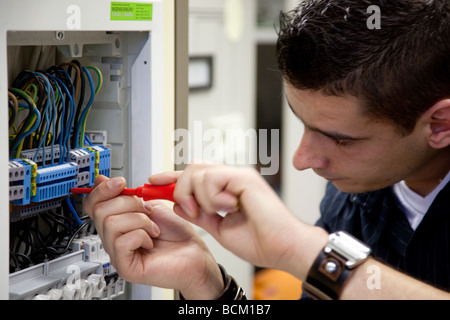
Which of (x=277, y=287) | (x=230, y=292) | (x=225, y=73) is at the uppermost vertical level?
(x=225, y=73)

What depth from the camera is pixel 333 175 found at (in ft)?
3.51

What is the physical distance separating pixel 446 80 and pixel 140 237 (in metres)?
0.62

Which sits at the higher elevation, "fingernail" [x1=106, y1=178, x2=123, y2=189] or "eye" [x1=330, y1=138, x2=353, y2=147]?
"eye" [x1=330, y1=138, x2=353, y2=147]

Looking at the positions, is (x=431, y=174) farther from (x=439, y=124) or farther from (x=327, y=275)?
(x=327, y=275)

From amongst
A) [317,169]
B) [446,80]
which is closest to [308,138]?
[317,169]

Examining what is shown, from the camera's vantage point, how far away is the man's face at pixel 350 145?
99 centimetres

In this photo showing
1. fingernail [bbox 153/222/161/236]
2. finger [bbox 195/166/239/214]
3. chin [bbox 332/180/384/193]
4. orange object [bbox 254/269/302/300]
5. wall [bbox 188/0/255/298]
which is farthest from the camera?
orange object [bbox 254/269/302/300]

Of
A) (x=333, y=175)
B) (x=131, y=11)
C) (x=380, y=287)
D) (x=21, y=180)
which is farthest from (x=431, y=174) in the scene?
(x=21, y=180)

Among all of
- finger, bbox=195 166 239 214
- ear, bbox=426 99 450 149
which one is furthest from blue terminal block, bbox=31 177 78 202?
ear, bbox=426 99 450 149

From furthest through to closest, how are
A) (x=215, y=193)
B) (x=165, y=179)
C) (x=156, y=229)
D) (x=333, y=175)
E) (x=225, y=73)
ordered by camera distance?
1. (x=225, y=73)
2. (x=333, y=175)
3. (x=156, y=229)
4. (x=165, y=179)
5. (x=215, y=193)

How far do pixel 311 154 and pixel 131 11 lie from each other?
0.42m

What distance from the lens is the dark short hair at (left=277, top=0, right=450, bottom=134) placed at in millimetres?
969

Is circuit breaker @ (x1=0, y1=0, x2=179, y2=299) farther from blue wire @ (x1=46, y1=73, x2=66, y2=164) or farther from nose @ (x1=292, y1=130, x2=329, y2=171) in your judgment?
nose @ (x1=292, y1=130, x2=329, y2=171)
